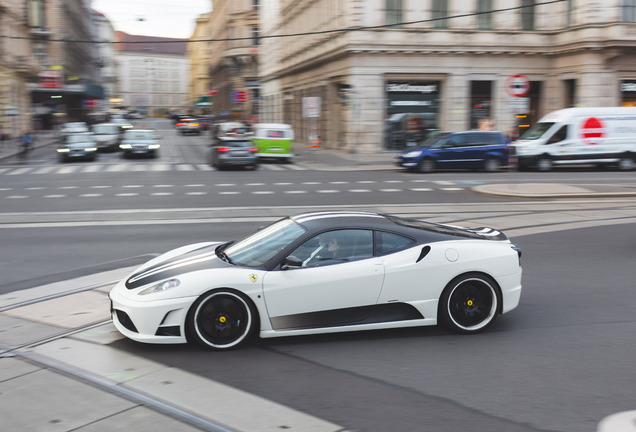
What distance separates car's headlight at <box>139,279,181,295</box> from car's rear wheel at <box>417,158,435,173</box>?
21.4m

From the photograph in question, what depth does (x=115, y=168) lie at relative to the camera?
3009cm

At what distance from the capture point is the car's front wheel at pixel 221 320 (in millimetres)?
6254

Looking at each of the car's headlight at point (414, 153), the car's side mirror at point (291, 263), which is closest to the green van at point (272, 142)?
the car's headlight at point (414, 153)

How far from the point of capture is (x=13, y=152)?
1612 inches

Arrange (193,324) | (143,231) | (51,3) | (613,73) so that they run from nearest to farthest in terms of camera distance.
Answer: (193,324), (143,231), (613,73), (51,3)

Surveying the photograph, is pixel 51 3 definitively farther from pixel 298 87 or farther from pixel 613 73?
pixel 613 73

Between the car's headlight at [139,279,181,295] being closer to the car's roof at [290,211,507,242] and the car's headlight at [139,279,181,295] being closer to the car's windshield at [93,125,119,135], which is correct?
the car's roof at [290,211,507,242]

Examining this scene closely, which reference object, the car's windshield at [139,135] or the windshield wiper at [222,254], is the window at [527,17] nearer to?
the car's windshield at [139,135]

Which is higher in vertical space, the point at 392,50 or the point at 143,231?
the point at 392,50

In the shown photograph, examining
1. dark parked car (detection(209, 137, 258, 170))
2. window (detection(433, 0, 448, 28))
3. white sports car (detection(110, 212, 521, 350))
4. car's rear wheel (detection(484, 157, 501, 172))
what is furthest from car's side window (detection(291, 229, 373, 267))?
window (detection(433, 0, 448, 28))

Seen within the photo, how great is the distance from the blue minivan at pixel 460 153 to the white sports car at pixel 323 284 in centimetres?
2003

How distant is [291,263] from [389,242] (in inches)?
38.3

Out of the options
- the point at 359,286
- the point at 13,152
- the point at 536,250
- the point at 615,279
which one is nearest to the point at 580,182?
the point at 536,250

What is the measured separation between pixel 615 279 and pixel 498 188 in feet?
35.9
